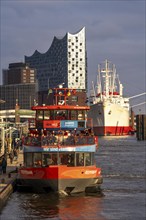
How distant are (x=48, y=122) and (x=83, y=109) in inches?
120

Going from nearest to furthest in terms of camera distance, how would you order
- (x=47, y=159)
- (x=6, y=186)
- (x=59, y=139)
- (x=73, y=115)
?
(x=6, y=186)
(x=47, y=159)
(x=59, y=139)
(x=73, y=115)

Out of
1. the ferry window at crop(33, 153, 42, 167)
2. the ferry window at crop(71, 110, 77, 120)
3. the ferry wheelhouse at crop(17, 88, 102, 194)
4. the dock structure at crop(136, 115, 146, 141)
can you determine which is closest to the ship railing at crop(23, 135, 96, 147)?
the ferry wheelhouse at crop(17, 88, 102, 194)

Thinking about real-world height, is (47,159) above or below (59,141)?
below

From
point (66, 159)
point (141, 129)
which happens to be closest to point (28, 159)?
point (66, 159)

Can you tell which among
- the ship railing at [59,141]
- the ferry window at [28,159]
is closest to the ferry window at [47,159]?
the ship railing at [59,141]

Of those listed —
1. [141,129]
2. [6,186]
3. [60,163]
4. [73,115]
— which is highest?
[141,129]

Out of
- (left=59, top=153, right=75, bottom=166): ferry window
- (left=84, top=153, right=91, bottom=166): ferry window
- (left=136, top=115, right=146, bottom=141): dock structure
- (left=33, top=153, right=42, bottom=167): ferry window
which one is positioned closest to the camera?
(left=59, top=153, right=75, bottom=166): ferry window

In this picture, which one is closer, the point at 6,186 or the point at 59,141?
the point at 6,186

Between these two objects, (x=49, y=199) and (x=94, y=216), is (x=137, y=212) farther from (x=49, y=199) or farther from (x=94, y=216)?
(x=49, y=199)

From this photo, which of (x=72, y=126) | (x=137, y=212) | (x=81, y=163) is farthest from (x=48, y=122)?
(x=137, y=212)

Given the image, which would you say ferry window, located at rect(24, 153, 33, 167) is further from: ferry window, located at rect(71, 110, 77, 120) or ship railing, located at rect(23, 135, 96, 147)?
ferry window, located at rect(71, 110, 77, 120)

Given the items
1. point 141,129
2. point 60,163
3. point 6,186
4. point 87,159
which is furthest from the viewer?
point 141,129

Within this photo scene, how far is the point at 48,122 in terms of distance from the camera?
46.8 metres

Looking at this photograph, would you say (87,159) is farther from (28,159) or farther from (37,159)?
(28,159)
